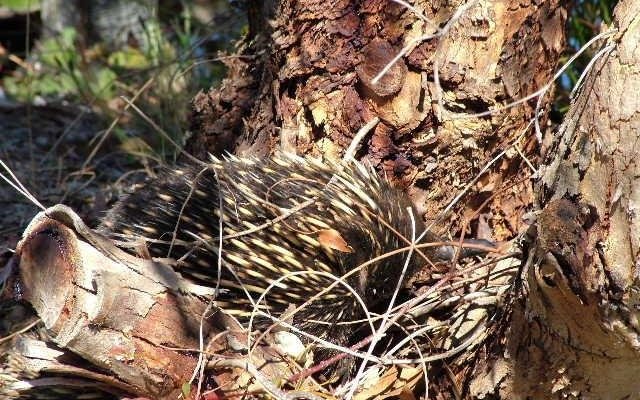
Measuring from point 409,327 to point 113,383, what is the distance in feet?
2.90

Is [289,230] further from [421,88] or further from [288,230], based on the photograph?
[421,88]

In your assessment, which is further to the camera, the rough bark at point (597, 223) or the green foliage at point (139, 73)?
the green foliage at point (139, 73)

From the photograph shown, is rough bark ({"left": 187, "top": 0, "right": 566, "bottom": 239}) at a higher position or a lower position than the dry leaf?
higher

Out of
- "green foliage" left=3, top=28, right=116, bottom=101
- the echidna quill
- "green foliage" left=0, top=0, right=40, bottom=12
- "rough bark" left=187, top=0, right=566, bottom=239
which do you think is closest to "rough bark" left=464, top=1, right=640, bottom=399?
"rough bark" left=187, top=0, right=566, bottom=239

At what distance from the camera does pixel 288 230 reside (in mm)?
2818

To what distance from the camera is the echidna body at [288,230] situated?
2.79 m

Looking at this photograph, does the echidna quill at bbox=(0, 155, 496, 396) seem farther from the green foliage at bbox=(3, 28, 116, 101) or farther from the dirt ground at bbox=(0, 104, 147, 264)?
the green foliage at bbox=(3, 28, 116, 101)

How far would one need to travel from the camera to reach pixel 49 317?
87.4 inches

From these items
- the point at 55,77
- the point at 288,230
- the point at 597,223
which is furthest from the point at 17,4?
the point at 597,223

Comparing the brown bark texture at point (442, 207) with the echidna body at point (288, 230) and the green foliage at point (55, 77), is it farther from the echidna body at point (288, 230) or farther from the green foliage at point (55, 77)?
the green foliage at point (55, 77)

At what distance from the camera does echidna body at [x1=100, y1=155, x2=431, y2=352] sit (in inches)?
110

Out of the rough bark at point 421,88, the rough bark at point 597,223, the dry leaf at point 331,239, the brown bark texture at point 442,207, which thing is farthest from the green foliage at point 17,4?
the rough bark at point 597,223

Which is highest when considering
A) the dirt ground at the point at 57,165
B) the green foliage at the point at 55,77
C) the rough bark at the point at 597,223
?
the rough bark at the point at 597,223

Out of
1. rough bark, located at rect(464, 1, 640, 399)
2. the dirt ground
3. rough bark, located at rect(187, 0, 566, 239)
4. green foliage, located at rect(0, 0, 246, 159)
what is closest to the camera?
rough bark, located at rect(464, 1, 640, 399)
